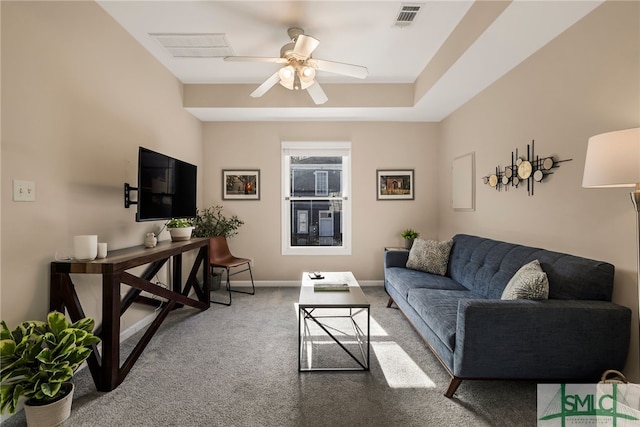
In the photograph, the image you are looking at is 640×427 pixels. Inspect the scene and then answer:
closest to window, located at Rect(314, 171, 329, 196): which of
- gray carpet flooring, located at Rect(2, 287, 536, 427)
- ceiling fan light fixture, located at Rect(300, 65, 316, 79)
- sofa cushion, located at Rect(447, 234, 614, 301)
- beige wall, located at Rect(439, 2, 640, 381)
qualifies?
sofa cushion, located at Rect(447, 234, 614, 301)

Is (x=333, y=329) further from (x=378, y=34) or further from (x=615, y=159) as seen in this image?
(x=378, y=34)

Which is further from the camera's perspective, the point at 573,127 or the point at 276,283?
the point at 276,283

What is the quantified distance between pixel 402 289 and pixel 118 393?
2419mm

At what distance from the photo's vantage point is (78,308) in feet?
6.81

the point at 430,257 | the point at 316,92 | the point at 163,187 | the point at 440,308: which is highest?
the point at 316,92

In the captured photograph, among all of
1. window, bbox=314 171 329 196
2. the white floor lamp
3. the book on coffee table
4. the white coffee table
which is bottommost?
the white coffee table

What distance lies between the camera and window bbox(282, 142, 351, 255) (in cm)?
482

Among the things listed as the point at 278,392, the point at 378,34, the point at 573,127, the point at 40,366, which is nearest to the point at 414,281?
the point at 278,392

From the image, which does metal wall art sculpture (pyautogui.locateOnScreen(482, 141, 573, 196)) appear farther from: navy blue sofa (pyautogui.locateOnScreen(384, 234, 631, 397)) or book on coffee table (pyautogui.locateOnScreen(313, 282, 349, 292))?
book on coffee table (pyautogui.locateOnScreen(313, 282, 349, 292))

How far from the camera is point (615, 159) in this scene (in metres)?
1.50

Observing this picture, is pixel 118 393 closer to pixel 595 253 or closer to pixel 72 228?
pixel 72 228

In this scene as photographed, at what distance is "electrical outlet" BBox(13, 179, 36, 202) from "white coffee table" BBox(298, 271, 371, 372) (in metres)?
1.83

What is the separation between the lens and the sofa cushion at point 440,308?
2026 mm

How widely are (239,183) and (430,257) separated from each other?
9.56ft
